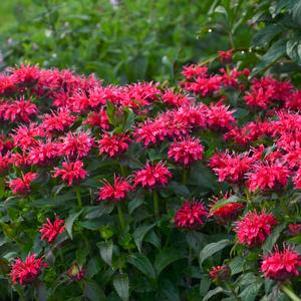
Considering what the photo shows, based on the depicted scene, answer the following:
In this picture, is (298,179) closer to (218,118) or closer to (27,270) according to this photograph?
(218,118)

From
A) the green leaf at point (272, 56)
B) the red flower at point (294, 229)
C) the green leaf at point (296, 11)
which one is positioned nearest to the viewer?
the red flower at point (294, 229)

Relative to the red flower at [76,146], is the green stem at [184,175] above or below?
below

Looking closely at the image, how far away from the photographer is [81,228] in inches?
106

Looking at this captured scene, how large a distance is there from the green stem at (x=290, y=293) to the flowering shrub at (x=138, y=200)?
15 cm

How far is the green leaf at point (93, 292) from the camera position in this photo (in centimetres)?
265

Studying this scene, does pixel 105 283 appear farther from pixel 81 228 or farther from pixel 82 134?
pixel 82 134

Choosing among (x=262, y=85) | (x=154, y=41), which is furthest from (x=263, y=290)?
(x=154, y=41)

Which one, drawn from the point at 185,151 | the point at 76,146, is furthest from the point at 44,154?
the point at 185,151

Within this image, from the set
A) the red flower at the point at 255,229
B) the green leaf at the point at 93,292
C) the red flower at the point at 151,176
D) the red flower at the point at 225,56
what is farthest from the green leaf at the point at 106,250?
the red flower at the point at 225,56

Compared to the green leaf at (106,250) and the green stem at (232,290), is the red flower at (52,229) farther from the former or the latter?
the green stem at (232,290)

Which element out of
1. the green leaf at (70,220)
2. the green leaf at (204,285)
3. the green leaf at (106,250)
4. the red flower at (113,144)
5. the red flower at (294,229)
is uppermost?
the red flower at (113,144)

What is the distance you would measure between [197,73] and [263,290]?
122cm

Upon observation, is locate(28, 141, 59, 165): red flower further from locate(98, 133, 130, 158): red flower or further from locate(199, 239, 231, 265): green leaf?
locate(199, 239, 231, 265): green leaf

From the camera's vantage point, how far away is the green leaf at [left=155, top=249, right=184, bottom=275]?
269 cm
